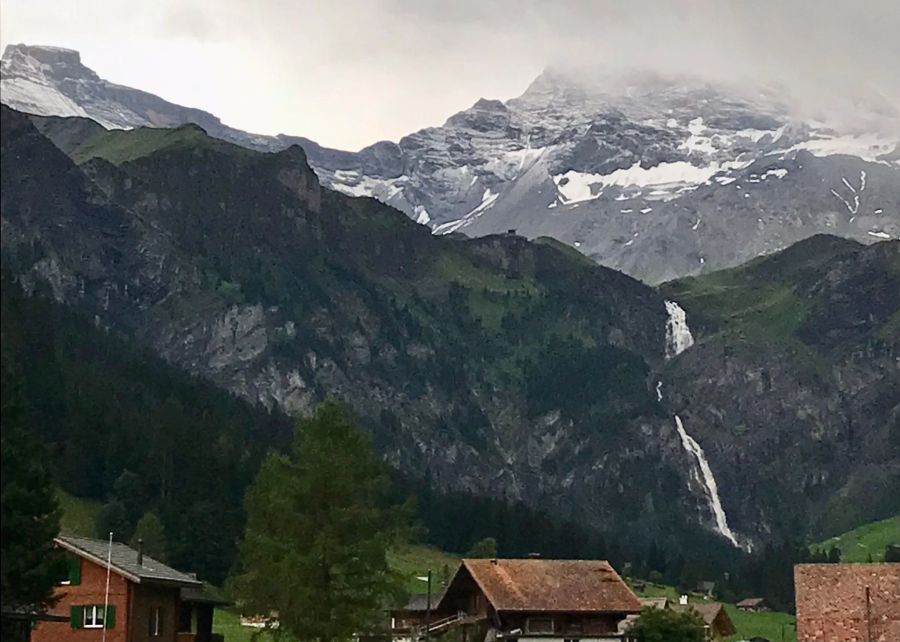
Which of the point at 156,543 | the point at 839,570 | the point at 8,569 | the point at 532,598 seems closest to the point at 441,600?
the point at 532,598

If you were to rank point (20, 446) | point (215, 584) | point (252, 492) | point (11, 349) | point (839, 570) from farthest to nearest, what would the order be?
point (215, 584) < point (252, 492) < point (839, 570) < point (20, 446) < point (11, 349)

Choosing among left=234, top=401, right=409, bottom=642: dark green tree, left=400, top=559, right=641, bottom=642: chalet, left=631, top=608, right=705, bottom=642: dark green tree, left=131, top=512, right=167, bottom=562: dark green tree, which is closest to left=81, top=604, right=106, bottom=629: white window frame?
left=234, top=401, right=409, bottom=642: dark green tree

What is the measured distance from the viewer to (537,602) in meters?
139

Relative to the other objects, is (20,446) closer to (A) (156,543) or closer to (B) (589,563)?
(B) (589,563)

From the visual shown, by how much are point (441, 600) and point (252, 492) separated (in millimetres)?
54856

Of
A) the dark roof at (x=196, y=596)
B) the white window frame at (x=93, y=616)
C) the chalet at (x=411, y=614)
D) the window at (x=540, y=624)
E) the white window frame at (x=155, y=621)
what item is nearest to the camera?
the white window frame at (x=93, y=616)

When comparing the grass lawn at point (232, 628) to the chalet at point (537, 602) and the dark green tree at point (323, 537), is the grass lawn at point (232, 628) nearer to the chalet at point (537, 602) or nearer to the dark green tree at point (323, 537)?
the chalet at point (537, 602)

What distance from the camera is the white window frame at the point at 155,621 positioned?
3797 inches

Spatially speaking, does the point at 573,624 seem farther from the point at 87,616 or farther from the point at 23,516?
the point at 23,516

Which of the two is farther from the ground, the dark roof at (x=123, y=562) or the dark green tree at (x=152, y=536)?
the dark green tree at (x=152, y=536)

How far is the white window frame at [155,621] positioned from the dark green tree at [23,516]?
3640cm

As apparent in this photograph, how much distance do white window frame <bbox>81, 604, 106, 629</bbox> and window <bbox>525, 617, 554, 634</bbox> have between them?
53106 millimetres

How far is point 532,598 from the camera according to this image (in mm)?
139250

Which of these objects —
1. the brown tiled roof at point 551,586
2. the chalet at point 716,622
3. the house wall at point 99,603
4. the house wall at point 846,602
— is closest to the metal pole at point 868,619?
the house wall at point 846,602
